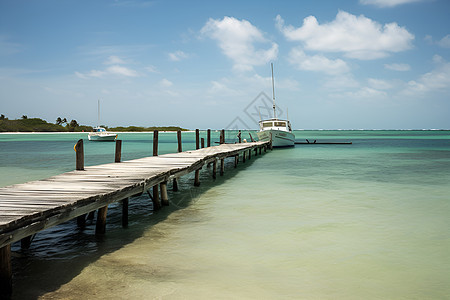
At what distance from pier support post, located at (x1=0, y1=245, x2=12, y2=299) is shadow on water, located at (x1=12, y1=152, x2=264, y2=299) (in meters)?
0.11

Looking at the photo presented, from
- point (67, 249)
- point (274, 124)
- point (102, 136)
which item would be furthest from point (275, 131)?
point (102, 136)

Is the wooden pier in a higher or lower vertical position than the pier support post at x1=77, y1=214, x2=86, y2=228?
higher

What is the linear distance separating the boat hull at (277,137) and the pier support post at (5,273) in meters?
31.6

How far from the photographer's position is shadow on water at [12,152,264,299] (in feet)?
Answer: 15.0

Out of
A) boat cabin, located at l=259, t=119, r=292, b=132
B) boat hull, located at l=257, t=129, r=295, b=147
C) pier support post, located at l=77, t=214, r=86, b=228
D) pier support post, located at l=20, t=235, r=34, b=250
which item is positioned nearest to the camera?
pier support post, located at l=20, t=235, r=34, b=250

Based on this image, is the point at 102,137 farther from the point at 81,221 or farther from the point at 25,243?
the point at 25,243

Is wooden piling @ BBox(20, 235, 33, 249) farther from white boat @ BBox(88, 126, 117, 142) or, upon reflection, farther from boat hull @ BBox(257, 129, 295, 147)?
white boat @ BBox(88, 126, 117, 142)

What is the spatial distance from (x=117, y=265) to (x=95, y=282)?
611mm

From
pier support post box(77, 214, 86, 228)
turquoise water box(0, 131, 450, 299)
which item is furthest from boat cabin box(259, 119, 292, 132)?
pier support post box(77, 214, 86, 228)

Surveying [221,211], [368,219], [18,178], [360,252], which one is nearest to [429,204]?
[368,219]

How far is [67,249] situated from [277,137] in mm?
31206

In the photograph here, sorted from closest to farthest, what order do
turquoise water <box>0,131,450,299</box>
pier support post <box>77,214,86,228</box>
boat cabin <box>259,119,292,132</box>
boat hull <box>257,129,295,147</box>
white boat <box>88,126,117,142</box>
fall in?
1. turquoise water <box>0,131,450,299</box>
2. pier support post <box>77,214,86,228</box>
3. boat hull <box>257,129,295,147</box>
4. boat cabin <box>259,119,292,132</box>
5. white boat <box>88,126,117,142</box>

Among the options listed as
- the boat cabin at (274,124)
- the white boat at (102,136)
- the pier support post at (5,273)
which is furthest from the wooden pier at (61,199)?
the white boat at (102,136)

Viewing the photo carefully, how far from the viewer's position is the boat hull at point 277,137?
3512 cm
